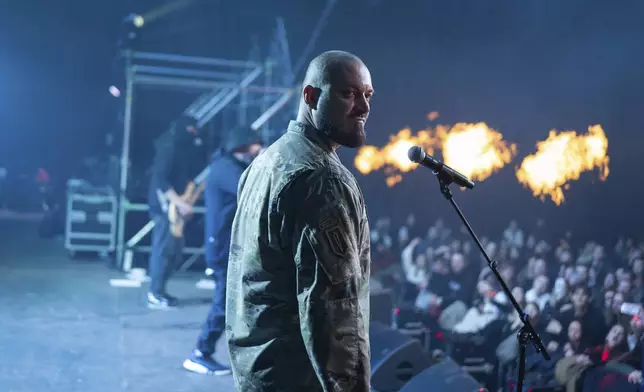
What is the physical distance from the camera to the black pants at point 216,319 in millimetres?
5148

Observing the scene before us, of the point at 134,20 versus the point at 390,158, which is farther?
the point at 390,158

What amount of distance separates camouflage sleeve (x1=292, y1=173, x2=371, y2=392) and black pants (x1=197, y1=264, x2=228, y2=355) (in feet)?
11.0

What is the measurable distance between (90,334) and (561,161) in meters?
7.84

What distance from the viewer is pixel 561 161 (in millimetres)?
10688

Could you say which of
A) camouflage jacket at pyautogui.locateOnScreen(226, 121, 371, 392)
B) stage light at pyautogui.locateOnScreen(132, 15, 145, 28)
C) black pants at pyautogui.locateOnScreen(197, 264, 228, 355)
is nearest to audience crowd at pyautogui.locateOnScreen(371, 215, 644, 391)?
black pants at pyautogui.locateOnScreen(197, 264, 228, 355)

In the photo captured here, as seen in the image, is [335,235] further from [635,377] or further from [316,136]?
[635,377]

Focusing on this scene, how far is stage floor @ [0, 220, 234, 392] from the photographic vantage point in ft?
16.8

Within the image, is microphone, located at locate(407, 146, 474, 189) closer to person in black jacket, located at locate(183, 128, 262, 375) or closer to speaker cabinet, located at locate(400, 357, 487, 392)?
speaker cabinet, located at locate(400, 357, 487, 392)

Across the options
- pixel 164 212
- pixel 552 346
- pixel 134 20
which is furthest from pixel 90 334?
pixel 134 20

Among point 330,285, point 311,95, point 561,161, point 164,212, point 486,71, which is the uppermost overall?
point 486,71

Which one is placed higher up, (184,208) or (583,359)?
(184,208)

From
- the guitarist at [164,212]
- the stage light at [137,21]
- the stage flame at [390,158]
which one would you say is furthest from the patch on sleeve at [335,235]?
the stage flame at [390,158]

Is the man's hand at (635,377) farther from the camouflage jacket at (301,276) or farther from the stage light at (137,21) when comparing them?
the stage light at (137,21)

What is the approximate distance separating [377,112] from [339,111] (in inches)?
422
